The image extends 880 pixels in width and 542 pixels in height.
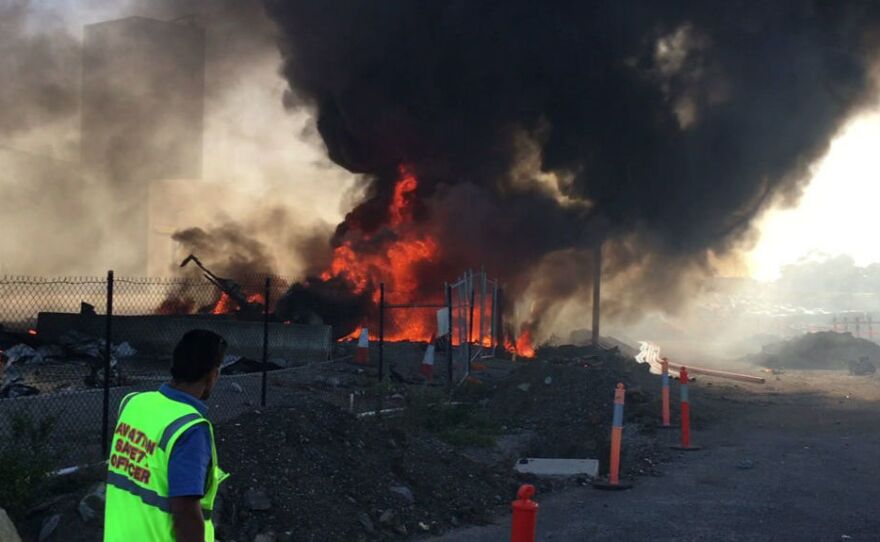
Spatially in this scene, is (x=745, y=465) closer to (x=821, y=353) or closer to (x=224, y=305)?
(x=224, y=305)

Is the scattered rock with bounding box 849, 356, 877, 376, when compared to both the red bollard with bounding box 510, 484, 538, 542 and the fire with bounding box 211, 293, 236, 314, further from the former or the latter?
the red bollard with bounding box 510, 484, 538, 542

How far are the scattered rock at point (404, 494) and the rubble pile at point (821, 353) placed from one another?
2106 cm

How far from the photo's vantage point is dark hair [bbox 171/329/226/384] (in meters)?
3.03

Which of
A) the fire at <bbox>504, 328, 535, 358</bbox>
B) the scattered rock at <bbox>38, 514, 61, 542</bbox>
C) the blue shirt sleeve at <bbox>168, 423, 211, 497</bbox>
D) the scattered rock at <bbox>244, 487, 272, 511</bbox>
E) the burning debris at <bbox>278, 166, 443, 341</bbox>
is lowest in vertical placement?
the scattered rock at <bbox>38, 514, 61, 542</bbox>

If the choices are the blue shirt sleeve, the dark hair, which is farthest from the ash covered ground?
the blue shirt sleeve

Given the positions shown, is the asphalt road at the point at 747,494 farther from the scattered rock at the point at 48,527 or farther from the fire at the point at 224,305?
the fire at the point at 224,305

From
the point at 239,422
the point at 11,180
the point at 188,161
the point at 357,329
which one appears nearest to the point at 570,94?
the point at 357,329

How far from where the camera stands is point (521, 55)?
29.0 meters

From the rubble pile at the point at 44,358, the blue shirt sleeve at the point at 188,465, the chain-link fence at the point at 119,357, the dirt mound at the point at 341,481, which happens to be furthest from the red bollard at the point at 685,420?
the blue shirt sleeve at the point at 188,465

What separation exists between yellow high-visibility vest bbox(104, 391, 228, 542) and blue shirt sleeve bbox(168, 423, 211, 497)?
23 mm

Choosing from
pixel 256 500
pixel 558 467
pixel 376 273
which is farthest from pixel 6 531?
pixel 376 273

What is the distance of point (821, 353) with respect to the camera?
27.2 meters

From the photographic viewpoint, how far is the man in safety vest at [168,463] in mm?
2781

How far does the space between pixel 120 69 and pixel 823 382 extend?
80.7 ft
